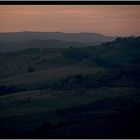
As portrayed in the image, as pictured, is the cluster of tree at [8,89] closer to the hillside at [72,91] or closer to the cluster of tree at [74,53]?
the hillside at [72,91]

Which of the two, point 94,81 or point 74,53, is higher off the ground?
point 74,53

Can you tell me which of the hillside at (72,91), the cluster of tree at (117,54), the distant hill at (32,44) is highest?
the distant hill at (32,44)

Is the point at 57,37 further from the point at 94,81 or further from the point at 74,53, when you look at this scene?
the point at 94,81

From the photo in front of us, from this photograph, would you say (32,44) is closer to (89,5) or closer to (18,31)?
(18,31)

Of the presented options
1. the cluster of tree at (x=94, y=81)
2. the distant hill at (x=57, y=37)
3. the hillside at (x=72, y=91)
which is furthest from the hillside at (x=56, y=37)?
the cluster of tree at (x=94, y=81)

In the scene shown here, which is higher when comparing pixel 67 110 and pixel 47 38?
pixel 47 38

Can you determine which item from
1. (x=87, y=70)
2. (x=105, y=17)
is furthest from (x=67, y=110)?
(x=105, y=17)

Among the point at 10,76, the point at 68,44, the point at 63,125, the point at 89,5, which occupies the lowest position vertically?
the point at 63,125

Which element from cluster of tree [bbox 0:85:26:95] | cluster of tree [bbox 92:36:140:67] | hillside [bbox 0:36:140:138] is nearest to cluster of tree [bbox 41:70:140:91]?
hillside [bbox 0:36:140:138]

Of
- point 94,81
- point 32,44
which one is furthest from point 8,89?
point 94,81
